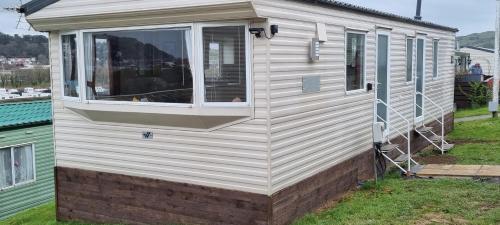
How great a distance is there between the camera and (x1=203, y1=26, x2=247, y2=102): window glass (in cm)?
605

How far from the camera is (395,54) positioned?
10.1 meters

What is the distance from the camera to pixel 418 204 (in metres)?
6.98

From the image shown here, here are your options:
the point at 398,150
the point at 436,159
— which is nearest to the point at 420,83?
the point at 436,159

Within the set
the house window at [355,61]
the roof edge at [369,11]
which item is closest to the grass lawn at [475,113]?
the roof edge at [369,11]

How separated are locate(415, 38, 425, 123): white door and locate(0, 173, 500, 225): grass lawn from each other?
359 centimetres

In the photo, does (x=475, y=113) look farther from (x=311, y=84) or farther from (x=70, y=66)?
(x=70, y=66)

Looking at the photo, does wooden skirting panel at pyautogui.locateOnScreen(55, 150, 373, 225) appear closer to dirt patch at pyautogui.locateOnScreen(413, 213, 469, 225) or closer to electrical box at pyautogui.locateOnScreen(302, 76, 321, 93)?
electrical box at pyautogui.locateOnScreen(302, 76, 321, 93)

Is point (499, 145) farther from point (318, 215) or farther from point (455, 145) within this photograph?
point (318, 215)

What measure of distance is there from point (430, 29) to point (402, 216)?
6.90m

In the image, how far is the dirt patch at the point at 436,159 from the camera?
33.1 ft

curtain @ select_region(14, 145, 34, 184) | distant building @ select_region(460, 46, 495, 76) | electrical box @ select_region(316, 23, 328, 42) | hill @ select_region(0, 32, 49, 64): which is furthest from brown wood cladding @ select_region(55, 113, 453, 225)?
distant building @ select_region(460, 46, 495, 76)

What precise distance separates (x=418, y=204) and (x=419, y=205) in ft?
0.11

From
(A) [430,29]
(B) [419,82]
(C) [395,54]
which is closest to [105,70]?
(C) [395,54]

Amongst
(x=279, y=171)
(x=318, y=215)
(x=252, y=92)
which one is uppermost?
(x=252, y=92)
